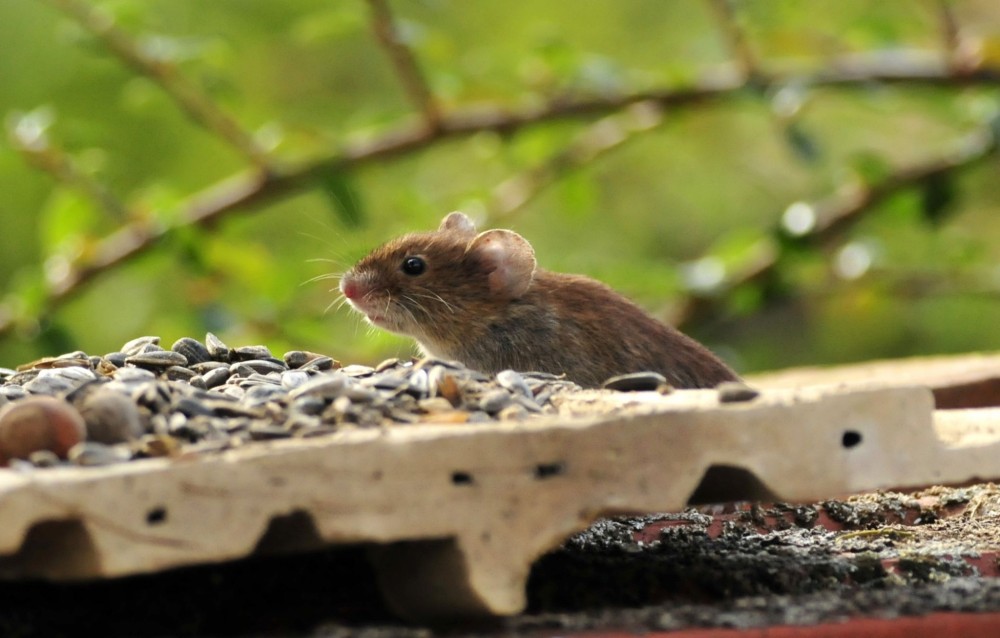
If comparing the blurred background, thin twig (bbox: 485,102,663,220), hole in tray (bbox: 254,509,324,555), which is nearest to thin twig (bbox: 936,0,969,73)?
the blurred background

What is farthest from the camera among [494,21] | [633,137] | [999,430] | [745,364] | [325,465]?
[494,21]

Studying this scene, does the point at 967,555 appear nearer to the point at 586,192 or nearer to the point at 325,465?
the point at 325,465

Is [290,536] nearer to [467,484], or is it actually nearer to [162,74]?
[467,484]

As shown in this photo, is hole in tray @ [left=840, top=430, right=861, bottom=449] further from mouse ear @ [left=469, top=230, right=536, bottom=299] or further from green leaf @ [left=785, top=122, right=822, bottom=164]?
green leaf @ [left=785, top=122, right=822, bottom=164]

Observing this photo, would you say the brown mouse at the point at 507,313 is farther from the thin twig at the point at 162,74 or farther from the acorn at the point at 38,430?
the acorn at the point at 38,430

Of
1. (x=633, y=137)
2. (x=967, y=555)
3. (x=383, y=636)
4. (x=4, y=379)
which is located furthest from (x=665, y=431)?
(x=633, y=137)
